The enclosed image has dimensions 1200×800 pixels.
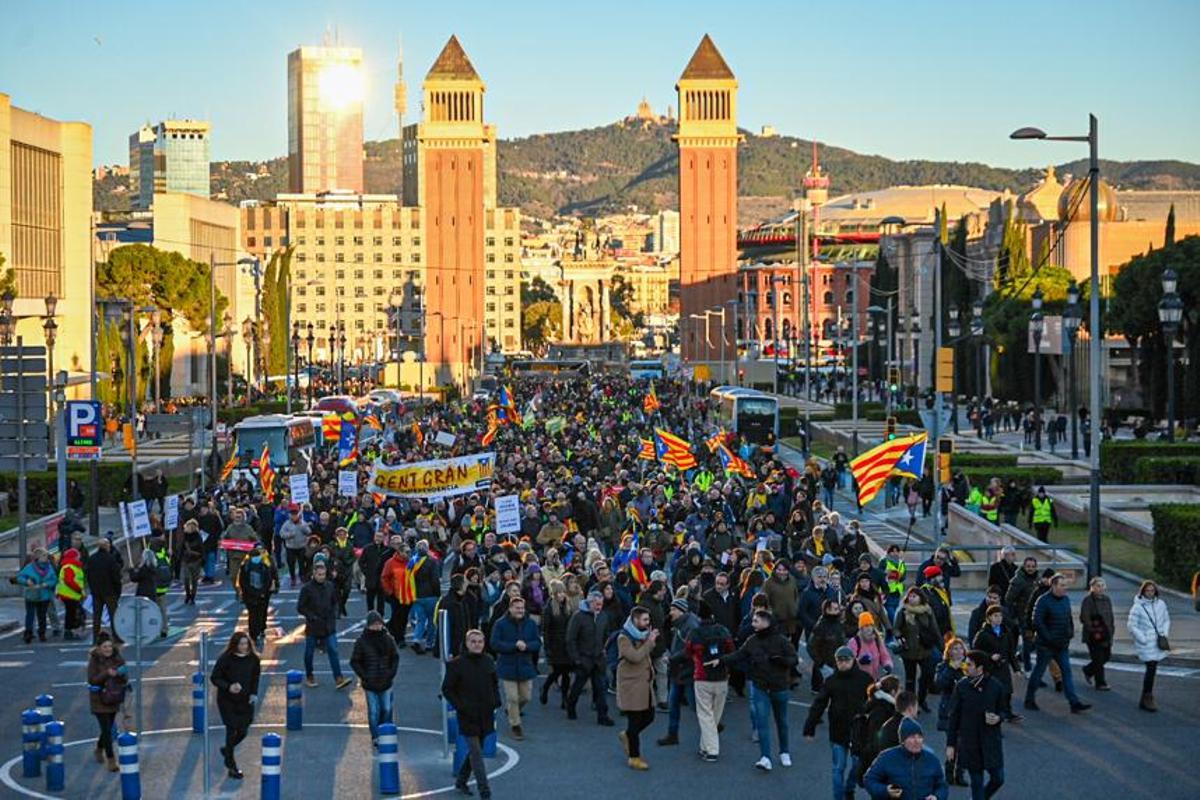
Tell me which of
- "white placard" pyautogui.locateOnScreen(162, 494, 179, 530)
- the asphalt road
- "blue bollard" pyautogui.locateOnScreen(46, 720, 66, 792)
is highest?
"white placard" pyautogui.locateOnScreen(162, 494, 179, 530)

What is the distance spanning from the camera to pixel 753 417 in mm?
67125

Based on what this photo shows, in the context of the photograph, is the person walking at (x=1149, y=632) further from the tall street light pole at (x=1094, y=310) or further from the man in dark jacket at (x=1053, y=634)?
the tall street light pole at (x=1094, y=310)

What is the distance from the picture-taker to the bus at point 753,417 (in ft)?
217

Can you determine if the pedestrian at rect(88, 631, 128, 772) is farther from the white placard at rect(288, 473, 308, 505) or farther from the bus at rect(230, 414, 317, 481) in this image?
the bus at rect(230, 414, 317, 481)

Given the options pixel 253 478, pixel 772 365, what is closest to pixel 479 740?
pixel 253 478

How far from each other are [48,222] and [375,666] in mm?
81921

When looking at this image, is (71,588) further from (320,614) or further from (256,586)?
(320,614)

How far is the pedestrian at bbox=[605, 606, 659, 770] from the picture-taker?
16.5m

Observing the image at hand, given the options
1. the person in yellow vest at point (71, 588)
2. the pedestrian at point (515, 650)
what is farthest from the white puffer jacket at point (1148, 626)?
the person in yellow vest at point (71, 588)

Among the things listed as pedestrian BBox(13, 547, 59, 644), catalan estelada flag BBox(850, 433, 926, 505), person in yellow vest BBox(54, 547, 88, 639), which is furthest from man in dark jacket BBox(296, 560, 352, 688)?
catalan estelada flag BBox(850, 433, 926, 505)

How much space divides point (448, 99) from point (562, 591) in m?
161

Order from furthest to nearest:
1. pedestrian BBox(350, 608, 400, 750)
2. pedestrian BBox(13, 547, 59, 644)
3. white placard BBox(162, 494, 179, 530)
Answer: white placard BBox(162, 494, 179, 530)
pedestrian BBox(13, 547, 59, 644)
pedestrian BBox(350, 608, 400, 750)

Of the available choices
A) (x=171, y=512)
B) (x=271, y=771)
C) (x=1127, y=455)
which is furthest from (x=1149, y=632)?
(x=1127, y=455)

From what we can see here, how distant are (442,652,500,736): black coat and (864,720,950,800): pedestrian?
4.03 m
